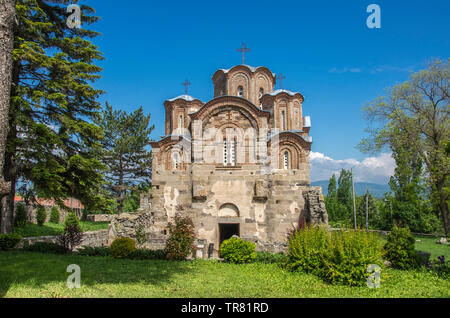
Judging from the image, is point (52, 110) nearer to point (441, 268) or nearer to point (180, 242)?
point (180, 242)

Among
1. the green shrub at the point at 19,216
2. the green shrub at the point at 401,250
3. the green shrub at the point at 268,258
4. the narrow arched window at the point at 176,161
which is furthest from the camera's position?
the narrow arched window at the point at 176,161

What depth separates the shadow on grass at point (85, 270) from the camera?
770cm

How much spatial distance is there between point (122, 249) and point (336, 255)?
327 inches

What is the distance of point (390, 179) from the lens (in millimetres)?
33188

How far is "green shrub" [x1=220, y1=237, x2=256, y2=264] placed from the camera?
11.5 metres

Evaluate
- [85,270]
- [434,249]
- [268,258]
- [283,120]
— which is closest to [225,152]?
[268,258]

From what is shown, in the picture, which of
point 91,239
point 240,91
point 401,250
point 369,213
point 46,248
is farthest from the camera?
point 369,213

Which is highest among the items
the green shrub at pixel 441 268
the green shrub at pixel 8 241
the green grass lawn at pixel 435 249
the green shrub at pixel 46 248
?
the green shrub at pixel 8 241

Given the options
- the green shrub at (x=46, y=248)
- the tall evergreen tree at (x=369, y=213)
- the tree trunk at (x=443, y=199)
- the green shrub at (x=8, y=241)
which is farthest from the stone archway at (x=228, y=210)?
the tall evergreen tree at (x=369, y=213)

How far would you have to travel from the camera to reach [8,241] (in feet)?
39.8

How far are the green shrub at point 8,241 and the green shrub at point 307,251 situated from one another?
1126 cm

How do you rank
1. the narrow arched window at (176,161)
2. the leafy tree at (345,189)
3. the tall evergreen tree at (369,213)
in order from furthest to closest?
the leafy tree at (345,189), the tall evergreen tree at (369,213), the narrow arched window at (176,161)

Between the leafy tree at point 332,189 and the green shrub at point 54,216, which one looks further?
the leafy tree at point 332,189

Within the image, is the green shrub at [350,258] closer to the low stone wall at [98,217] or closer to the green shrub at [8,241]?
the green shrub at [8,241]
